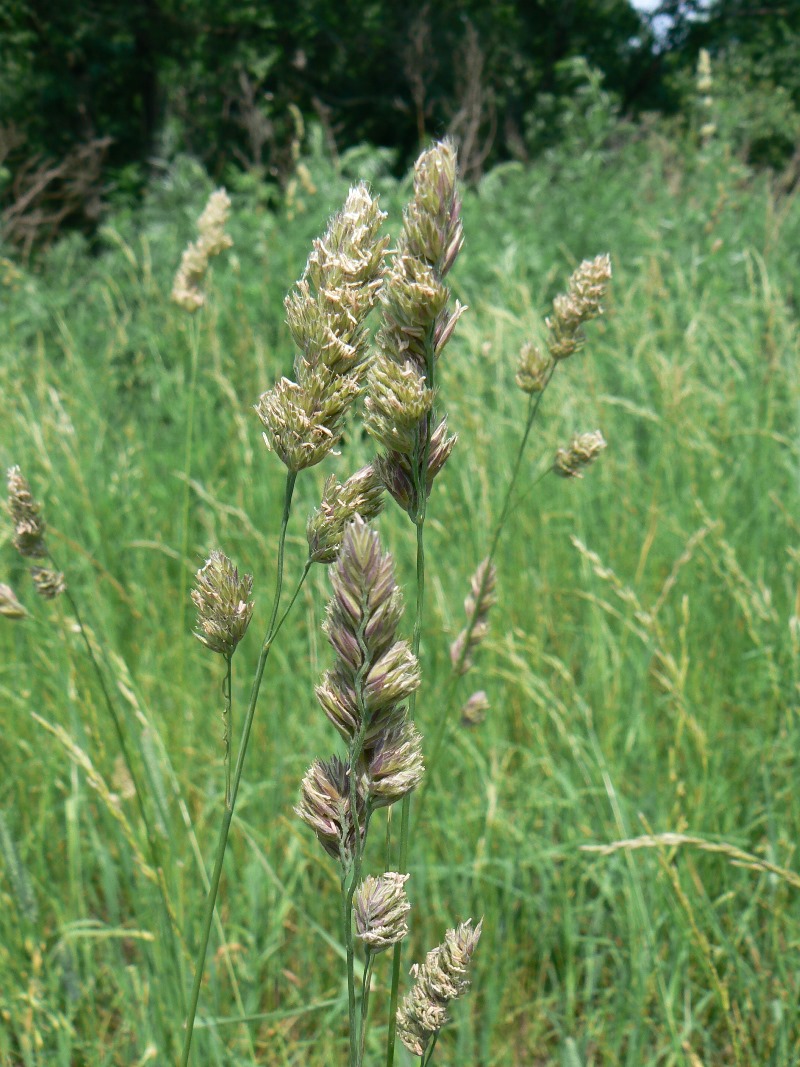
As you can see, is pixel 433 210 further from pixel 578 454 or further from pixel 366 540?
pixel 578 454

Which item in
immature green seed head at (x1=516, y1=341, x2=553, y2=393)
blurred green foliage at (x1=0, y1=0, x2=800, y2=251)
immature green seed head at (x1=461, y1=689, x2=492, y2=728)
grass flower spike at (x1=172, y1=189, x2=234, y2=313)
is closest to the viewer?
immature green seed head at (x1=516, y1=341, x2=553, y2=393)

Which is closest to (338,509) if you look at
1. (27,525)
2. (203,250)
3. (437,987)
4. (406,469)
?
(406,469)

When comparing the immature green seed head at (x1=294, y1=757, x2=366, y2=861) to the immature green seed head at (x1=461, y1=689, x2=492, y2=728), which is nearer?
the immature green seed head at (x1=294, y1=757, x2=366, y2=861)

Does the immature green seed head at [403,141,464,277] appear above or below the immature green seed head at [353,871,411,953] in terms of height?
above

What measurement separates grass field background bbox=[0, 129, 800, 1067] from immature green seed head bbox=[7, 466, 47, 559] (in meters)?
0.12

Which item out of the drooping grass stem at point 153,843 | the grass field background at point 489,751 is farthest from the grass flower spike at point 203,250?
the drooping grass stem at point 153,843

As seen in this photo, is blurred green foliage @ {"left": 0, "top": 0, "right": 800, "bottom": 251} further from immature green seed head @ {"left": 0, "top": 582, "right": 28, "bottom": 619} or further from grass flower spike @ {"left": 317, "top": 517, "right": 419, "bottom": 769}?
grass flower spike @ {"left": 317, "top": 517, "right": 419, "bottom": 769}

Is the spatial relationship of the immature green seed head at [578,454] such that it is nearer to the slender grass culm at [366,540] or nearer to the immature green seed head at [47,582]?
the slender grass culm at [366,540]

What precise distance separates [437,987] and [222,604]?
0.97 feet

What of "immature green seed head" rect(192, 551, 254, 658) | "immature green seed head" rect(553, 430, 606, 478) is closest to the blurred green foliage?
"immature green seed head" rect(553, 430, 606, 478)

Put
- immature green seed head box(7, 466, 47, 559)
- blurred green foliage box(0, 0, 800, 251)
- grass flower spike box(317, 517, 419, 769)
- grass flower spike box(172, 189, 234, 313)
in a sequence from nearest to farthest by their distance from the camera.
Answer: grass flower spike box(317, 517, 419, 769)
immature green seed head box(7, 466, 47, 559)
grass flower spike box(172, 189, 234, 313)
blurred green foliage box(0, 0, 800, 251)

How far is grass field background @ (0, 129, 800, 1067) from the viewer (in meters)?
1.34

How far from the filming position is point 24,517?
0.95 m

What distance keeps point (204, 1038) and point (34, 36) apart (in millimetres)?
12217
